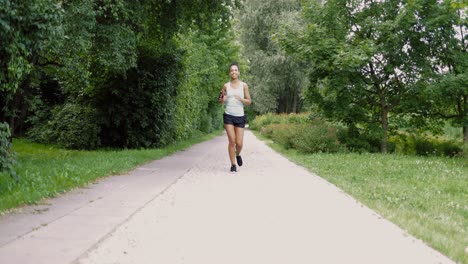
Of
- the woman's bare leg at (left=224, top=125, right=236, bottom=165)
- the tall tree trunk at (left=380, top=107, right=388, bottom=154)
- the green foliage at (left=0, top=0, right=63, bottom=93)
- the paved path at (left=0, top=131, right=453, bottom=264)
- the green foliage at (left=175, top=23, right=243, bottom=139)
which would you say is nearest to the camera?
the paved path at (left=0, top=131, right=453, bottom=264)

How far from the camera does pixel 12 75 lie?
6012 millimetres

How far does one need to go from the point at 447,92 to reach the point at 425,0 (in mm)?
3239

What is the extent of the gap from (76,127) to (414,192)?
40.2 feet

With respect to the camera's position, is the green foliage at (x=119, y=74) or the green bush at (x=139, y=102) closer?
the green foliage at (x=119, y=74)

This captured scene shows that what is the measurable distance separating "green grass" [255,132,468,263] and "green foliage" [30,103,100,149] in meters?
7.48

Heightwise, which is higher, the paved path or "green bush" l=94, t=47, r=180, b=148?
"green bush" l=94, t=47, r=180, b=148

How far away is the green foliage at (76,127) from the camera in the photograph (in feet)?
52.7

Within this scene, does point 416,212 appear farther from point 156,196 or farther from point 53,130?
point 53,130

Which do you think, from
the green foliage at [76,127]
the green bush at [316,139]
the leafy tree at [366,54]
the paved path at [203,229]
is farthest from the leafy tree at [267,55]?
the paved path at [203,229]

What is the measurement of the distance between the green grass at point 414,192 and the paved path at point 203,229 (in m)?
0.25

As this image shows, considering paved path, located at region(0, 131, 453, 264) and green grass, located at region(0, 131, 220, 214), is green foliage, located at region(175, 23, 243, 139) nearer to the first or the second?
green grass, located at region(0, 131, 220, 214)

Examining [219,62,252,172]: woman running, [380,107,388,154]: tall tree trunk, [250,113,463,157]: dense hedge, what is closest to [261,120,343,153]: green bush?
[250,113,463,157]: dense hedge

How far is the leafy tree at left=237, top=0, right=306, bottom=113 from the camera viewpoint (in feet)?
137

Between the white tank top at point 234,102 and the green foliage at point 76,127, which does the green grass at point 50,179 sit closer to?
the white tank top at point 234,102
